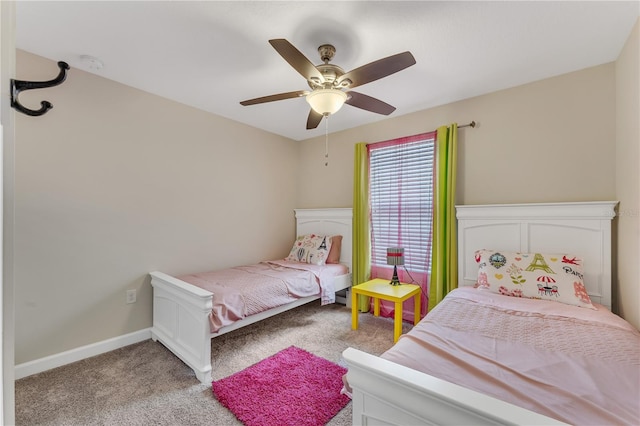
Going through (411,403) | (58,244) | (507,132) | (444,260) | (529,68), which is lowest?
(411,403)

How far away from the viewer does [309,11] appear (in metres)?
1.62

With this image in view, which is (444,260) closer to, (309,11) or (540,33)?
(540,33)

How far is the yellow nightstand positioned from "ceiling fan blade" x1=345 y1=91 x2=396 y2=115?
1.64 m

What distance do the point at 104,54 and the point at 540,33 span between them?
307cm

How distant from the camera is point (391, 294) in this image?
2.61 meters

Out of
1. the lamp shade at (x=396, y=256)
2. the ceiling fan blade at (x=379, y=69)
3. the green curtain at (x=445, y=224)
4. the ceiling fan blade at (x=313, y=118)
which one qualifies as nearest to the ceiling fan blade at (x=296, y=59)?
the ceiling fan blade at (x=379, y=69)

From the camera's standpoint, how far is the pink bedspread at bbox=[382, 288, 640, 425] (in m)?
0.97

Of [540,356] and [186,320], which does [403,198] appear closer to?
[540,356]

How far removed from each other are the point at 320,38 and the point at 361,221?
209 cm

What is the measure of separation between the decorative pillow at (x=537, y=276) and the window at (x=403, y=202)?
746mm

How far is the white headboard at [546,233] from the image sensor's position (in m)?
2.11

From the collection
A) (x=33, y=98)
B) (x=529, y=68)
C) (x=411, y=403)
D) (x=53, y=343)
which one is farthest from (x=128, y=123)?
(x=529, y=68)

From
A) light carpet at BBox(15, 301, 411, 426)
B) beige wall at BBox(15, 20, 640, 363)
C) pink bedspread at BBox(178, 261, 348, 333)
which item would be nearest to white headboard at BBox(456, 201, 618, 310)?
beige wall at BBox(15, 20, 640, 363)

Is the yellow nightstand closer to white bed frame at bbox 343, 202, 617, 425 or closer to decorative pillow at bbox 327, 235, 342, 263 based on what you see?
white bed frame at bbox 343, 202, 617, 425
